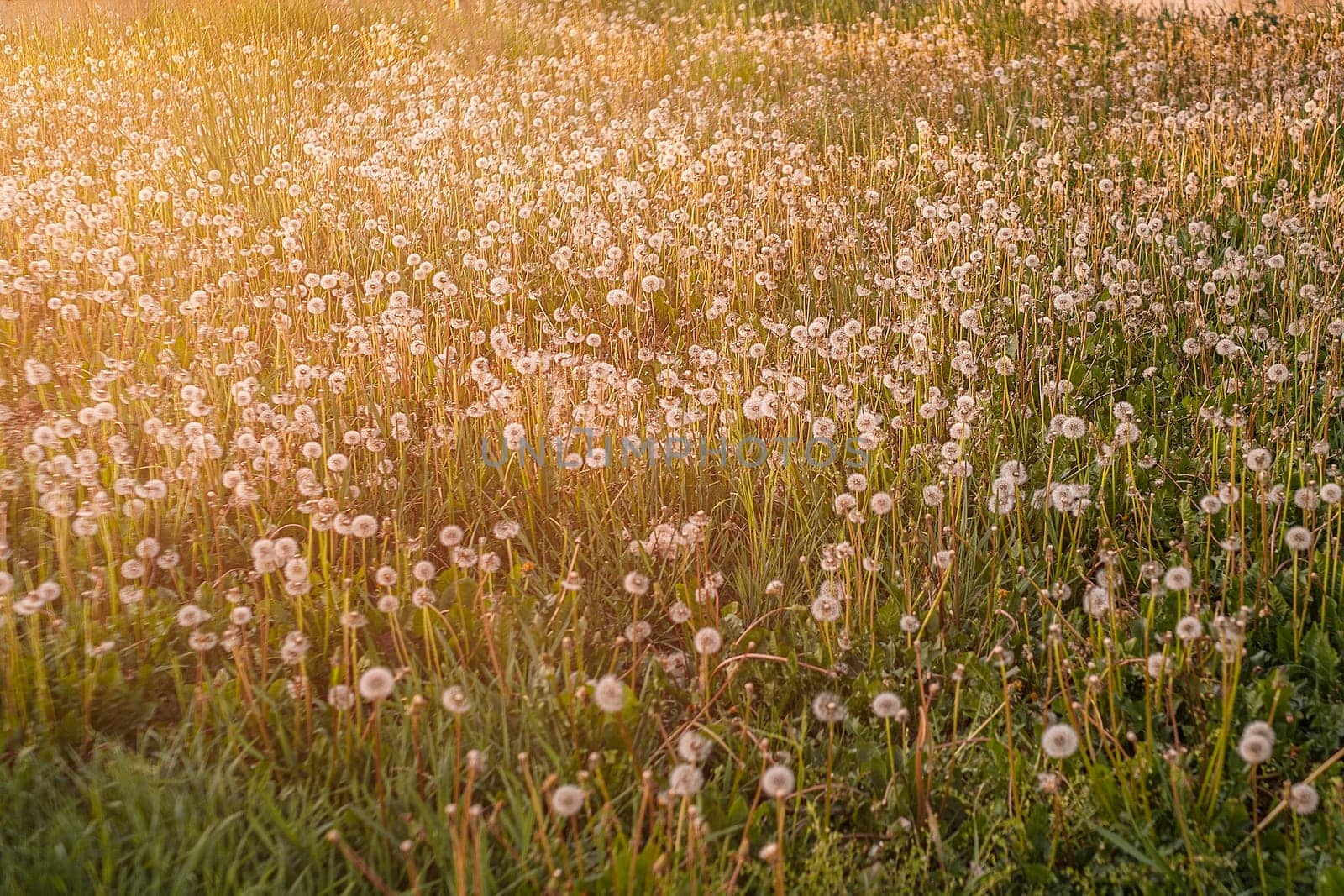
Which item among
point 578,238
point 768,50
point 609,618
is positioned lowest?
point 609,618

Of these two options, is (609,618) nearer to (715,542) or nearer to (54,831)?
(715,542)

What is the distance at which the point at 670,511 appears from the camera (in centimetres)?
289

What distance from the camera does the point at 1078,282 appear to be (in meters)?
4.01

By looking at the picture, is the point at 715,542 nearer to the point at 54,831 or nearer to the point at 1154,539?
the point at 1154,539

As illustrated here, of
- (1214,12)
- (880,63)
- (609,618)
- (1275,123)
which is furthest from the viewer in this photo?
(1214,12)

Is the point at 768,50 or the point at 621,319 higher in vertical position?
the point at 768,50

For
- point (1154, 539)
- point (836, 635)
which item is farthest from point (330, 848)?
point (1154, 539)

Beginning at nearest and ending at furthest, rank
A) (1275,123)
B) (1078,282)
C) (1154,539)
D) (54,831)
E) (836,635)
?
(54,831) < (836,635) < (1154,539) < (1078,282) < (1275,123)

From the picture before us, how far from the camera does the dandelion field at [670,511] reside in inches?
72.4

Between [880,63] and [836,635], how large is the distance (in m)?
6.79

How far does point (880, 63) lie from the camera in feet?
26.6

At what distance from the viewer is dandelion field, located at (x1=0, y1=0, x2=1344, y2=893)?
184cm

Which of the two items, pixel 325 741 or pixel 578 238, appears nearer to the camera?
pixel 325 741

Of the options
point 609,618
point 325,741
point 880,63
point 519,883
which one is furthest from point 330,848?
point 880,63
